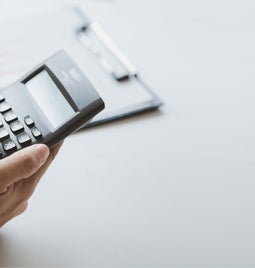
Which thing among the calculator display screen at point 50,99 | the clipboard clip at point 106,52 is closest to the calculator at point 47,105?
the calculator display screen at point 50,99

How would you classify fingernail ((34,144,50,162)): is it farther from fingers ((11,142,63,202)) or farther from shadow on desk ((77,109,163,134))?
shadow on desk ((77,109,163,134))

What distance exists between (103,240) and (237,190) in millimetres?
137

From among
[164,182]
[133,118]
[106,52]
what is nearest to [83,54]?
[106,52]

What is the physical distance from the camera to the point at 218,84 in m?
0.54

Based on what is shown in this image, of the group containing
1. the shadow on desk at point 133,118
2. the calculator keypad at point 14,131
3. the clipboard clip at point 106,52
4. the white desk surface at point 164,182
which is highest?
the clipboard clip at point 106,52

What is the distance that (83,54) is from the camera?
58cm

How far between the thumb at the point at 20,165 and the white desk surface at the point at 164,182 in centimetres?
7

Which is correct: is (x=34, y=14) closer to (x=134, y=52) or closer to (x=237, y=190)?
(x=134, y=52)

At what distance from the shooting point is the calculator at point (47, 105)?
15.0 inches

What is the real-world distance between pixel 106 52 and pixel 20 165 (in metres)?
0.29

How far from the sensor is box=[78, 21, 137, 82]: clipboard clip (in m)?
0.54

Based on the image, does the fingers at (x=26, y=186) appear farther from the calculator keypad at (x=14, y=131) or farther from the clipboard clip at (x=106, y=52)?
the clipboard clip at (x=106, y=52)

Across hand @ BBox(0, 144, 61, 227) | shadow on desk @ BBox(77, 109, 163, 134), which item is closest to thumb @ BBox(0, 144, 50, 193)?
hand @ BBox(0, 144, 61, 227)

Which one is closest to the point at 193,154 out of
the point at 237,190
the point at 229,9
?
the point at 237,190
